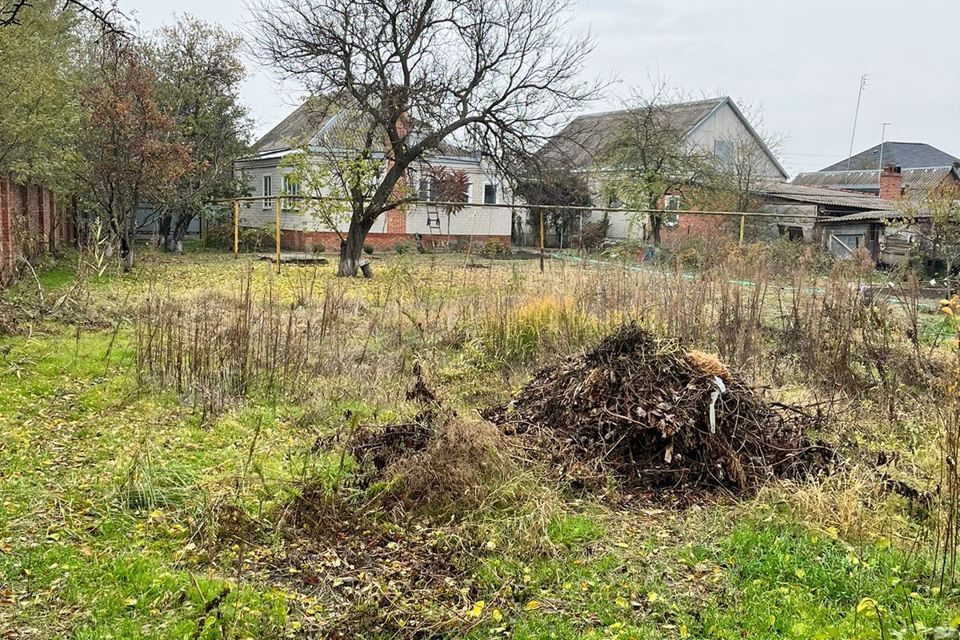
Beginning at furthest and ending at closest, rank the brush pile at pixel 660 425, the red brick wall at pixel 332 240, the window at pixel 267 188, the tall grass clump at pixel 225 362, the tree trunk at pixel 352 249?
the window at pixel 267 188 < the red brick wall at pixel 332 240 < the tree trunk at pixel 352 249 < the tall grass clump at pixel 225 362 < the brush pile at pixel 660 425

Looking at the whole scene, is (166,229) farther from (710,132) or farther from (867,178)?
(867,178)

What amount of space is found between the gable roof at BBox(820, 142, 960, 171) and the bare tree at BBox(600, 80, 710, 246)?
2505cm

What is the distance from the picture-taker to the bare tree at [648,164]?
71.5ft

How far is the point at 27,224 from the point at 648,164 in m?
16.4

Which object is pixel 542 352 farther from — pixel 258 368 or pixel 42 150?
pixel 42 150

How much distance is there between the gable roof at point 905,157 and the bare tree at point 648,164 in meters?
25.1

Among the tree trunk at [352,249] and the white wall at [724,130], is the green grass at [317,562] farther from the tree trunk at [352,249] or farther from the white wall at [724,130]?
the white wall at [724,130]

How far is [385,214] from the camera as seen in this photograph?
2597cm

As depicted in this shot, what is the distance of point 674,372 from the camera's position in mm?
4801

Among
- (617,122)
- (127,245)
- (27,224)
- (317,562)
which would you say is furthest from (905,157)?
(317,562)

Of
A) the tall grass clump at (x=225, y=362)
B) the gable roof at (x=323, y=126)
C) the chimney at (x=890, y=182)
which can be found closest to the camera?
the tall grass clump at (x=225, y=362)

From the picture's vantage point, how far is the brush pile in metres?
4.38

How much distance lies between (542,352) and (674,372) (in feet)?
8.47

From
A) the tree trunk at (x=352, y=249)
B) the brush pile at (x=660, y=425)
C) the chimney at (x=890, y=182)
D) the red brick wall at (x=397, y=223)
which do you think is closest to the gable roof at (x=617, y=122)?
the red brick wall at (x=397, y=223)
